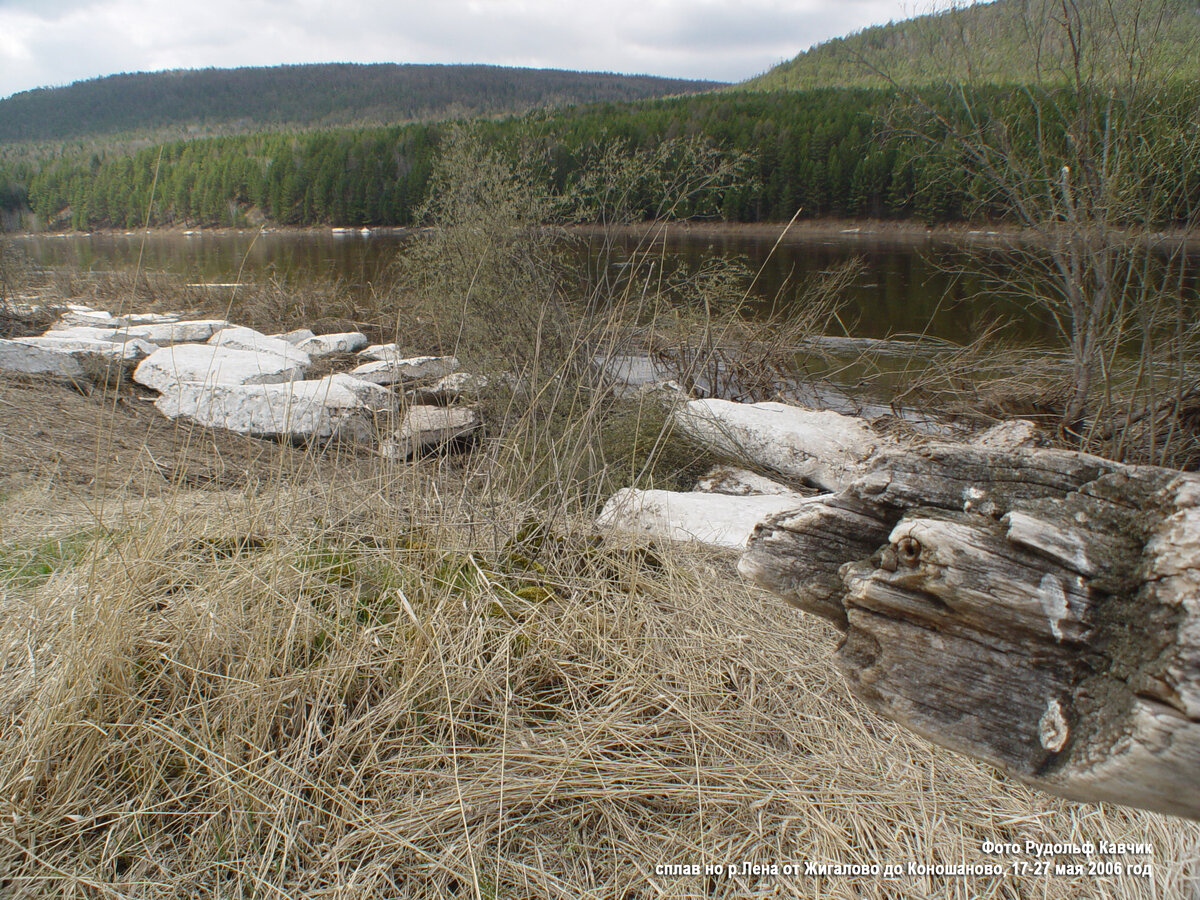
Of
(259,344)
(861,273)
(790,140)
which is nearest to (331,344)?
(259,344)

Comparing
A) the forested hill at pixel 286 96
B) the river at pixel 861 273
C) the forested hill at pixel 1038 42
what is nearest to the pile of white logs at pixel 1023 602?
the river at pixel 861 273

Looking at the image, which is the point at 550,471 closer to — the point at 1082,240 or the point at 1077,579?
the point at 1077,579

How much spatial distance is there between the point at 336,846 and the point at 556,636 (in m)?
0.84

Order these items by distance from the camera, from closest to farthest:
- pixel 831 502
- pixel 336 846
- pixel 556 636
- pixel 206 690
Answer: pixel 831 502 < pixel 336 846 < pixel 206 690 < pixel 556 636

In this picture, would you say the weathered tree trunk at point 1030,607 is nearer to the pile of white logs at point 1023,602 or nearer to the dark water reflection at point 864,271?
the pile of white logs at point 1023,602

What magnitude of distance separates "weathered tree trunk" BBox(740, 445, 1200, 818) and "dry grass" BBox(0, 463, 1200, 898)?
2.13ft

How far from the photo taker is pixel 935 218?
32375 mm

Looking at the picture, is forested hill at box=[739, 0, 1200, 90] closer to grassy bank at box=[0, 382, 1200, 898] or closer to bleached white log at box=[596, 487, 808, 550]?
bleached white log at box=[596, 487, 808, 550]

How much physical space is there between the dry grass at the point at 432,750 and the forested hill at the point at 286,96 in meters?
138

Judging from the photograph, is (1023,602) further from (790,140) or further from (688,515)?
(790,140)

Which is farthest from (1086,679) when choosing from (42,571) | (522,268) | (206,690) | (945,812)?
(522,268)

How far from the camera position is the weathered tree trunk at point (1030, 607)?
0.91 m

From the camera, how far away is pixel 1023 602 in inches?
41.7

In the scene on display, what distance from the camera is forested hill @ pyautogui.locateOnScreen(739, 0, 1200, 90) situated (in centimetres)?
474
